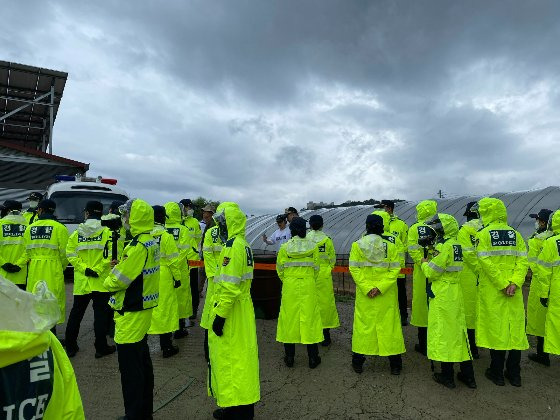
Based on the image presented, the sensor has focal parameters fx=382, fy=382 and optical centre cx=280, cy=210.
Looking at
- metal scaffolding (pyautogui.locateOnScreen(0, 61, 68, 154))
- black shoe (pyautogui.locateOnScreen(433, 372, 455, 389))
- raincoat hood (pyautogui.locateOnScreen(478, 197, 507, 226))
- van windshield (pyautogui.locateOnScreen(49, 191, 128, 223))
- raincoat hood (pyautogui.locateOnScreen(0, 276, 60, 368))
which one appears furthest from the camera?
metal scaffolding (pyautogui.locateOnScreen(0, 61, 68, 154))

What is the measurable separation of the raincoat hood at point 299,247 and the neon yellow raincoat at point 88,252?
2.61 metres

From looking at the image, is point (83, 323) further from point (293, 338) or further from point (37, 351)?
point (37, 351)

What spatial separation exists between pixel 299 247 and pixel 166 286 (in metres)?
2.12

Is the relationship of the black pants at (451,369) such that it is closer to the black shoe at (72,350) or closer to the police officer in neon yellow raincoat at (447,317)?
the police officer in neon yellow raincoat at (447,317)

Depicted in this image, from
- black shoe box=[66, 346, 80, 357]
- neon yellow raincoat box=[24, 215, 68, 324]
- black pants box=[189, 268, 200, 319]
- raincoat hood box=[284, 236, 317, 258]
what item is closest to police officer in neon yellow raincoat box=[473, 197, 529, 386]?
raincoat hood box=[284, 236, 317, 258]

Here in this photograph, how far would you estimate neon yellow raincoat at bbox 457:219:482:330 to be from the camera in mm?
5135

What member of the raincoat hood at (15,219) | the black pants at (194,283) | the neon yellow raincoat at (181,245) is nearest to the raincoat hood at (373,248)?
the neon yellow raincoat at (181,245)

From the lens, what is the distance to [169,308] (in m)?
5.67

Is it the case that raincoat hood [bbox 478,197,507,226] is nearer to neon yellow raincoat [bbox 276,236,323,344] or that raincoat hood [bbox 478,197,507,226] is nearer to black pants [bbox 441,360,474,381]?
black pants [bbox 441,360,474,381]

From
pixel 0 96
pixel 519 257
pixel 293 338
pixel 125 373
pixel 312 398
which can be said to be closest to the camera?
pixel 125 373

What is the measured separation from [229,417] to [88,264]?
3.28m

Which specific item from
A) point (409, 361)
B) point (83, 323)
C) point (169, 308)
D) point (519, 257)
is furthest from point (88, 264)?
point (519, 257)

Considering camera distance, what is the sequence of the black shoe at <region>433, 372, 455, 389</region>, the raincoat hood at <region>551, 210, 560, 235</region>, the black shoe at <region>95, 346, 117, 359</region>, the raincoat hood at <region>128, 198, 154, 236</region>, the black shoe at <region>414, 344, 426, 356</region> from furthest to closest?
the black shoe at <region>414, 344, 426, 356</region> < the black shoe at <region>95, 346, 117, 359</region> < the raincoat hood at <region>551, 210, 560, 235</region> < the black shoe at <region>433, 372, 455, 389</region> < the raincoat hood at <region>128, 198, 154, 236</region>

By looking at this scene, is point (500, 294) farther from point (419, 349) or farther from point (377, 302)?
point (419, 349)
